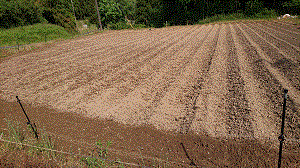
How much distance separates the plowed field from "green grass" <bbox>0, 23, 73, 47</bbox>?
13882mm

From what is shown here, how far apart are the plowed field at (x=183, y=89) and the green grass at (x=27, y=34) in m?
13.9

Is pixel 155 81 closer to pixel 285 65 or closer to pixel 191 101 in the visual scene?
pixel 191 101

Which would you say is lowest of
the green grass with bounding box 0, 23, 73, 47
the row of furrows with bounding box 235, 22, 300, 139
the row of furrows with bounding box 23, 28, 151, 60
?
the row of furrows with bounding box 235, 22, 300, 139

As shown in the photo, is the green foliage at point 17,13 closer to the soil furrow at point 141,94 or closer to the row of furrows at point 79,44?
the row of furrows at point 79,44

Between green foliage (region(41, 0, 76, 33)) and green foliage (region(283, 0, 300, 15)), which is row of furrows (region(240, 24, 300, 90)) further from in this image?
green foliage (region(41, 0, 76, 33))

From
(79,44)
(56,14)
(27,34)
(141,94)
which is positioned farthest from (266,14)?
(56,14)

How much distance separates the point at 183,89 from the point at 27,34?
2534 centimetres

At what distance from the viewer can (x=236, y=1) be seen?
32.4 meters

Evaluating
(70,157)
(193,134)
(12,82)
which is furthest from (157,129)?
(12,82)

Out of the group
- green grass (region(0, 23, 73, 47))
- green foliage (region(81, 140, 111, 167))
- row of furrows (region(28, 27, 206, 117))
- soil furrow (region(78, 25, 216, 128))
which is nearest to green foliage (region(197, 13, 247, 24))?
green grass (region(0, 23, 73, 47))

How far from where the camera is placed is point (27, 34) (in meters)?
23.0

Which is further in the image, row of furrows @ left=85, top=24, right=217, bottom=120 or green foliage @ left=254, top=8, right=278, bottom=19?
green foliage @ left=254, top=8, right=278, bottom=19

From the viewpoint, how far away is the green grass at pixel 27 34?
20.0 metres

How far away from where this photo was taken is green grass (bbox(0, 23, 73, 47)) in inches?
786
